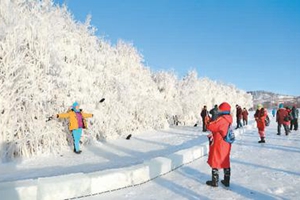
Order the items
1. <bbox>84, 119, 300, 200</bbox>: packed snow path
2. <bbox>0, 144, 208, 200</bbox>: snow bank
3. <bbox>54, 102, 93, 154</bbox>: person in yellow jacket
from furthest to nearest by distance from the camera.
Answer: <bbox>54, 102, 93, 154</bbox>: person in yellow jacket, <bbox>84, 119, 300, 200</bbox>: packed snow path, <bbox>0, 144, 208, 200</bbox>: snow bank

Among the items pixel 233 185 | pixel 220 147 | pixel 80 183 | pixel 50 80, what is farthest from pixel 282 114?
pixel 80 183

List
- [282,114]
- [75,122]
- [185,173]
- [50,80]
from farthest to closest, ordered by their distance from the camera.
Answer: [282,114] < [50,80] < [75,122] < [185,173]

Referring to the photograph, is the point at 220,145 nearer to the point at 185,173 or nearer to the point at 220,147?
the point at 220,147

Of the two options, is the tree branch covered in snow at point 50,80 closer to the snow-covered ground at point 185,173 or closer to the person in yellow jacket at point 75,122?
the person in yellow jacket at point 75,122

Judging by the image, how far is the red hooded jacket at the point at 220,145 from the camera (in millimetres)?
5945

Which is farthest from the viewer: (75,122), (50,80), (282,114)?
(282,114)

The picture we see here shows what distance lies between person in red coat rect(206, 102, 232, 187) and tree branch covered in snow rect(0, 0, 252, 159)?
5121 millimetres

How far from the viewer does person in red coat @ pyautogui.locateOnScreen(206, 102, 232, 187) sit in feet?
19.4

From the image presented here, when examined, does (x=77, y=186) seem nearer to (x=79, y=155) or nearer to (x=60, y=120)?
(x=79, y=155)

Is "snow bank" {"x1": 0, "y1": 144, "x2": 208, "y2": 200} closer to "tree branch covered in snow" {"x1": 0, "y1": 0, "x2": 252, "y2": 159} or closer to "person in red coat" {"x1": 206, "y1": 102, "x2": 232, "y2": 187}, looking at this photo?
"person in red coat" {"x1": 206, "y1": 102, "x2": 232, "y2": 187}

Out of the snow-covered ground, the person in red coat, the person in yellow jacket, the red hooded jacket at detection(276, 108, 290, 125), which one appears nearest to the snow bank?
the snow-covered ground

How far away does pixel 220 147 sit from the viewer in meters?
5.98

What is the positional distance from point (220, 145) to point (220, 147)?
36 millimetres

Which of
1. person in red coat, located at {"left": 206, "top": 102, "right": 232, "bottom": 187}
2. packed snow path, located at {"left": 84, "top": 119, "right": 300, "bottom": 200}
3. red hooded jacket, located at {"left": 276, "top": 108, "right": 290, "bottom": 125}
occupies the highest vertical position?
red hooded jacket, located at {"left": 276, "top": 108, "right": 290, "bottom": 125}
